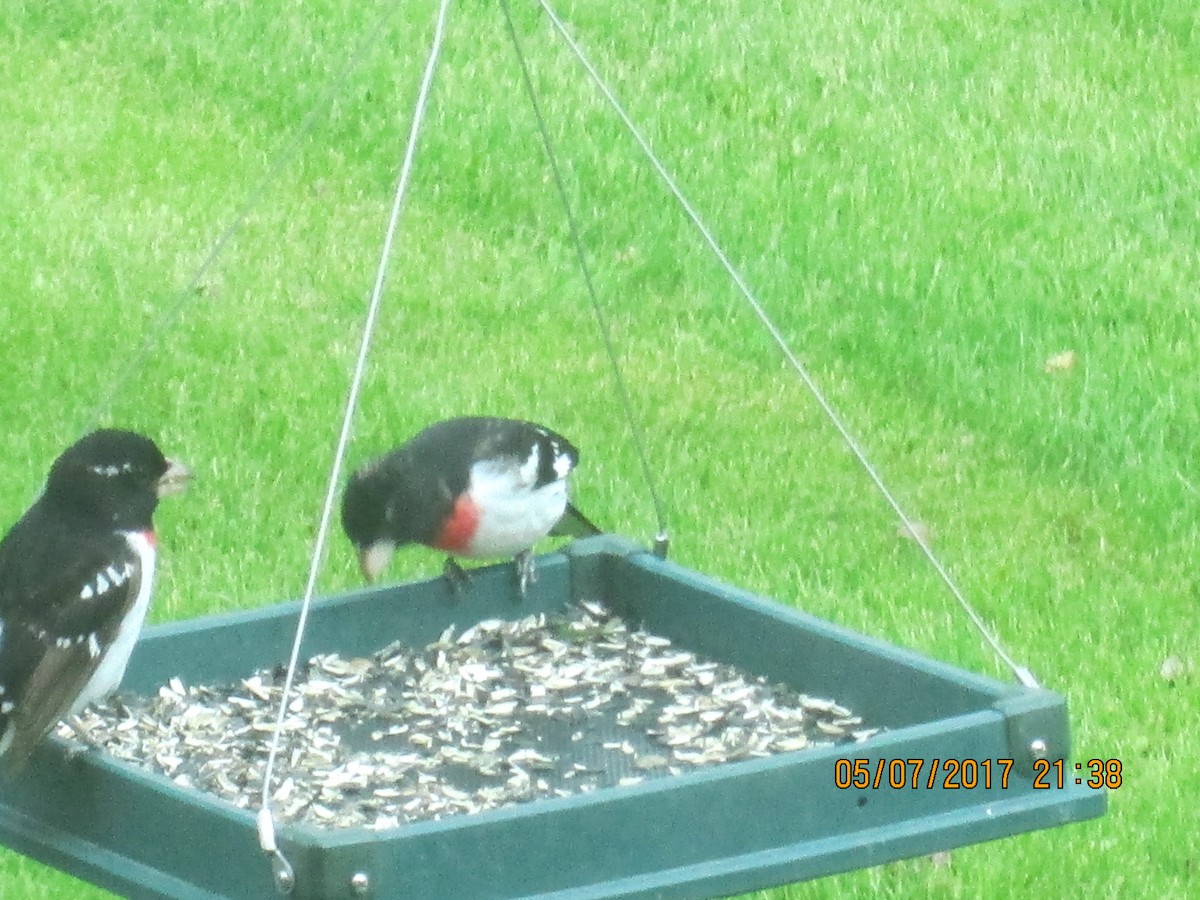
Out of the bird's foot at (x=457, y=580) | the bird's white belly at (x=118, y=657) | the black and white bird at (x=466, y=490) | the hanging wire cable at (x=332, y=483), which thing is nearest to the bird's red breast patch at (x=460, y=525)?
the black and white bird at (x=466, y=490)

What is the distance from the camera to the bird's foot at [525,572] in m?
4.20

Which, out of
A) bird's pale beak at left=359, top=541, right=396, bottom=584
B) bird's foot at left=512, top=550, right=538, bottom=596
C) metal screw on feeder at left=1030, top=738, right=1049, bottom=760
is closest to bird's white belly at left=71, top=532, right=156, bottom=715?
bird's foot at left=512, top=550, right=538, bottom=596

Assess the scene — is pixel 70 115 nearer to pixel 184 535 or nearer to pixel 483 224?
pixel 483 224

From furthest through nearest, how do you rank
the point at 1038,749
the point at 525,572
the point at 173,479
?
the point at 525,572 → the point at 173,479 → the point at 1038,749

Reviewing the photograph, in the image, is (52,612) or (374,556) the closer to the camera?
(52,612)

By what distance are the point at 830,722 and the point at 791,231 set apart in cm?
414

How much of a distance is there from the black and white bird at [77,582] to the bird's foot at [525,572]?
0.68 meters

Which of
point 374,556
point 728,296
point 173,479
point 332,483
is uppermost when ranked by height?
point 332,483

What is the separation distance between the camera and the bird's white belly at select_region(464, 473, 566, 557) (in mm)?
4355

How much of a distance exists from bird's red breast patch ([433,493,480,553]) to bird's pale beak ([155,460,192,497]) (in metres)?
0.67

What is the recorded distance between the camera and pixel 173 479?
3834mm

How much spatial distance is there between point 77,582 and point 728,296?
4.28 metres

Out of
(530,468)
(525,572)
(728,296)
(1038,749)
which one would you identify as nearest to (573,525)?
(530,468)

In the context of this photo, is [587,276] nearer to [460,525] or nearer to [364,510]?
[460,525]
